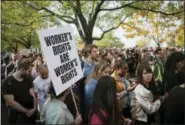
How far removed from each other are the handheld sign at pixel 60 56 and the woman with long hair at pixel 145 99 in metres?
0.83

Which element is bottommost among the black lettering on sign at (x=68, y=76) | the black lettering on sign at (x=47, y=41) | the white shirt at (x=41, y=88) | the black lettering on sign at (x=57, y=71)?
the white shirt at (x=41, y=88)

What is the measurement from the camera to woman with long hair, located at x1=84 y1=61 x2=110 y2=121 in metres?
6.11

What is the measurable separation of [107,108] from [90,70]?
2805 mm

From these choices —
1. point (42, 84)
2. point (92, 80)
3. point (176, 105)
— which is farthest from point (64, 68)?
point (42, 84)

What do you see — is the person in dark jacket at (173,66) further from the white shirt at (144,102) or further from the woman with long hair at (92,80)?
the woman with long hair at (92,80)

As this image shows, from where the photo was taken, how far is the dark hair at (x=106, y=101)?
4.42m

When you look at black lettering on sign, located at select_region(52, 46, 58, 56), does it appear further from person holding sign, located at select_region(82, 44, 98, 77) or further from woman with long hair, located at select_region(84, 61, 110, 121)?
person holding sign, located at select_region(82, 44, 98, 77)

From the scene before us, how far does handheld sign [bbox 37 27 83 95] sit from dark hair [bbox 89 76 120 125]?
48 cm

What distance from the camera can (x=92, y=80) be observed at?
21.4 feet

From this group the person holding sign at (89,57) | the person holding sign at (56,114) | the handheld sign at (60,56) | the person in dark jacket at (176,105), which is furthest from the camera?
the person holding sign at (89,57)

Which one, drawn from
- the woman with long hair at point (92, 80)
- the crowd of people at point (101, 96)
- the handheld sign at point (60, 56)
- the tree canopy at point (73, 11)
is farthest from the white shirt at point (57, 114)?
the tree canopy at point (73, 11)

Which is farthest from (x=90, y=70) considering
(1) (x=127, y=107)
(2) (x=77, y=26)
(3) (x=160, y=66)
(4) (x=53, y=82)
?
(2) (x=77, y=26)

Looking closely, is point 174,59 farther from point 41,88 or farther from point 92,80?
point 41,88

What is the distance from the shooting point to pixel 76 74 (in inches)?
228
